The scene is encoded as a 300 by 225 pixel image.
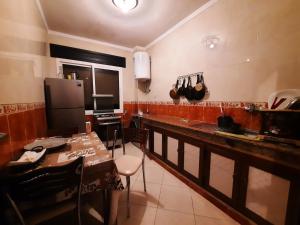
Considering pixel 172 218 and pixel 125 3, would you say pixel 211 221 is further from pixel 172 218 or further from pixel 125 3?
pixel 125 3

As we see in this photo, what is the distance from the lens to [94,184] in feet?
2.98

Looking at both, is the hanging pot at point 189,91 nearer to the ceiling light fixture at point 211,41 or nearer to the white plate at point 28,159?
the ceiling light fixture at point 211,41

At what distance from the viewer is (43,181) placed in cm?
66

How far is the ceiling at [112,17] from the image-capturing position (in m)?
1.92

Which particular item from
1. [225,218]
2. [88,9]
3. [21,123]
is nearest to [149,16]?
[88,9]

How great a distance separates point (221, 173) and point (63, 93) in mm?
2609

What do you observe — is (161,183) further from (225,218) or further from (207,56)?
(207,56)

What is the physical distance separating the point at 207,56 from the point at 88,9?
6.41 feet

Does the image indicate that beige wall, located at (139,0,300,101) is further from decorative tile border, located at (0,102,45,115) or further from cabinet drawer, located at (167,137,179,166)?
decorative tile border, located at (0,102,45,115)

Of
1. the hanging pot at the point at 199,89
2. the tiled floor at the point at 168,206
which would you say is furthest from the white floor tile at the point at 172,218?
the hanging pot at the point at 199,89

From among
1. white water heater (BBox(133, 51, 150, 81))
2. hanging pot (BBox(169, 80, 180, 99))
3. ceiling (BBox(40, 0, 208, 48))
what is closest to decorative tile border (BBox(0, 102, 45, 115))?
ceiling (BBox(40, 0, 208, 48))

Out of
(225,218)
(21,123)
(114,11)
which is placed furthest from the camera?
(114,11)

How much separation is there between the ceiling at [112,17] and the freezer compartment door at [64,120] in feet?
5.18

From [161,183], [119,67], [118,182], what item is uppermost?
[119,67]
